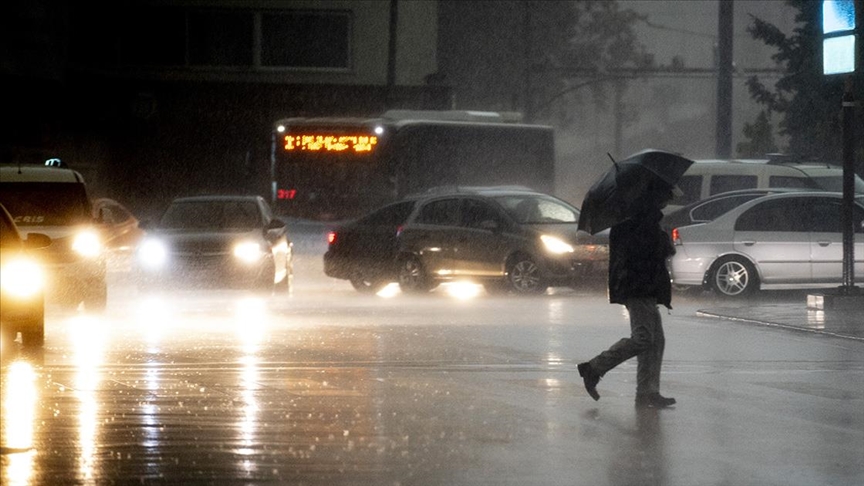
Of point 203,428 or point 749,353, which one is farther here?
point 749,353

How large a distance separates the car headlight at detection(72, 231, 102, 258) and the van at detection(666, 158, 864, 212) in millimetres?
11191

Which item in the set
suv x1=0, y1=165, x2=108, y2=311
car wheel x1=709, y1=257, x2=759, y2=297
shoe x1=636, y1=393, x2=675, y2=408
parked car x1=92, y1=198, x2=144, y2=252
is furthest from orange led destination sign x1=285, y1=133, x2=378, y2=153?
shoe x1=636, y1=393, x2=675, y2=408

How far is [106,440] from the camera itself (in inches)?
440

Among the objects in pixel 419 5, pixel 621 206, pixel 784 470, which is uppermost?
pixel 419 5

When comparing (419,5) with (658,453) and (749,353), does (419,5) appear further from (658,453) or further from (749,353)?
(658,453)

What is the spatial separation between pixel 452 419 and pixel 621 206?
7.08 feet

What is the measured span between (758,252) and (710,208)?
2528 millimetres

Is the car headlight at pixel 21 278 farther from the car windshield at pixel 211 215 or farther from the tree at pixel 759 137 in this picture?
the tree at pixel 759 137

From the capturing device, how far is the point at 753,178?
101 ft

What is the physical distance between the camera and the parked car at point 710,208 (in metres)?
27.6

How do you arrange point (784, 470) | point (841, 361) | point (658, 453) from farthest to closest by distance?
1. point (841, 361)
2. point (658, 453)
3. point (784, 470)

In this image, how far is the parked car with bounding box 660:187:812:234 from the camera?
27.6 meters

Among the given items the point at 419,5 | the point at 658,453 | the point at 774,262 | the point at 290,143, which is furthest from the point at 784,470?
the point at 419,5

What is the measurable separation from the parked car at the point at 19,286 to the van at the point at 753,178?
1566cm
